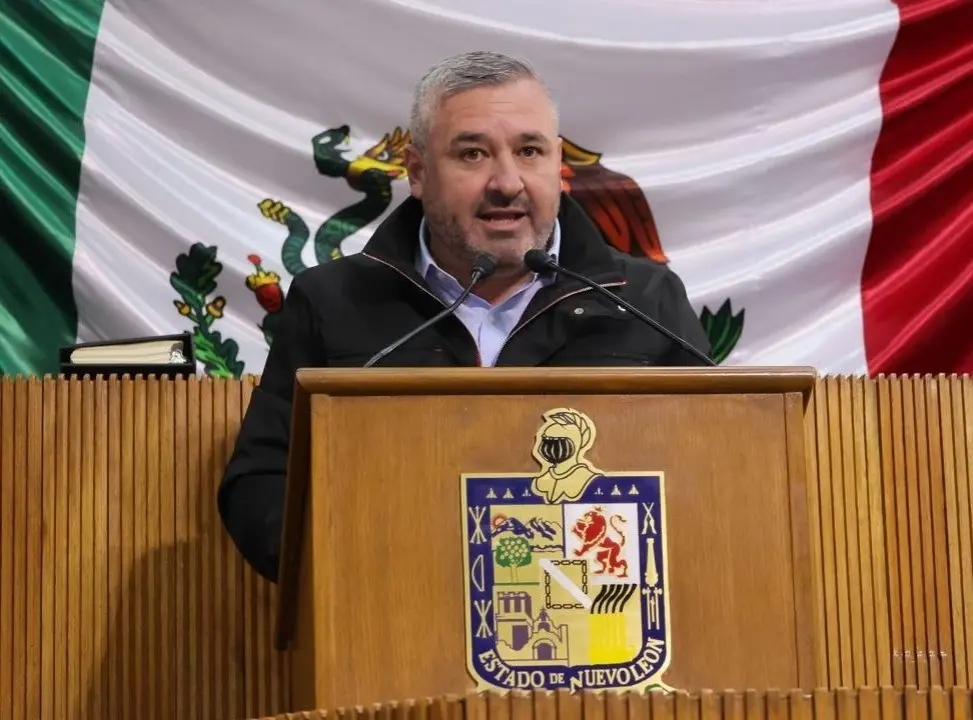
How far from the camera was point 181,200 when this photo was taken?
322 centimetres

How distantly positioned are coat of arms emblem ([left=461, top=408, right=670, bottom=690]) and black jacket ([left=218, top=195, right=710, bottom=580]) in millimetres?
707

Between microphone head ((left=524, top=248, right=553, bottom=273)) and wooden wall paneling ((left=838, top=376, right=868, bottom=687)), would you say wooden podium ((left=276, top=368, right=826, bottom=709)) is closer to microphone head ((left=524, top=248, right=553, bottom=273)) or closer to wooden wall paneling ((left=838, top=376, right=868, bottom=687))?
microphone head ((left=524, top=248, right=553, bottom=273))

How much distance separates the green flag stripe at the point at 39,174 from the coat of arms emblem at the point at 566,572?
183cm

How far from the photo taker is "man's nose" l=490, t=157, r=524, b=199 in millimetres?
2482

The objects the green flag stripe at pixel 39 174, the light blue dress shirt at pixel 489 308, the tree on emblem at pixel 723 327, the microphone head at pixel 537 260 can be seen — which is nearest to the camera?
the microphone head at pixel 537 260

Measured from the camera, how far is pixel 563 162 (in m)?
3.40

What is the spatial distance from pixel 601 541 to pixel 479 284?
102cm

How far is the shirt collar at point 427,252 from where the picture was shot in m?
2.58

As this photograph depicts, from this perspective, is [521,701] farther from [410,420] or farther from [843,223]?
[843,223]

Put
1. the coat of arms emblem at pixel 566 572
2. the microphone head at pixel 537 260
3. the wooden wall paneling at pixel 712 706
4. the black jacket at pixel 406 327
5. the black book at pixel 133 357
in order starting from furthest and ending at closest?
the black book at pixel 133 357 < the black jacket at pixel 406 327 < the microphone head at pixel 537 260 < the coat of arms emblem at pixel 566 572 < the wooden wall paneling at pixel 712 706

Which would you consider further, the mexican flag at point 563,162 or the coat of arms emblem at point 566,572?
the mexican flag at point 563,162

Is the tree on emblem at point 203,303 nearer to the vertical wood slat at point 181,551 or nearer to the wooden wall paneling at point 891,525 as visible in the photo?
the vertical wood slat at point 181,551

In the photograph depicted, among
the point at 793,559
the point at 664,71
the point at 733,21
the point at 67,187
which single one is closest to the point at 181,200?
the point at 67,187

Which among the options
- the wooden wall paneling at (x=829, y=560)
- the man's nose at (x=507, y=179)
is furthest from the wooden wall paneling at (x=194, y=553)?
the wooden wall paneling at (x=829, y=560)
